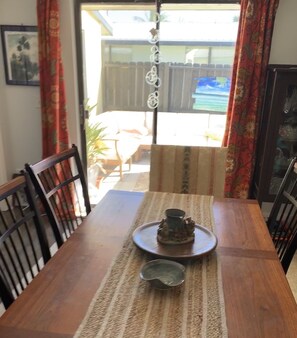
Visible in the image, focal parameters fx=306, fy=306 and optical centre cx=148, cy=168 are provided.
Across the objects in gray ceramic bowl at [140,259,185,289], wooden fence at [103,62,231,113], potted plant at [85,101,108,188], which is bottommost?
potted plant at [85,101,108,188]

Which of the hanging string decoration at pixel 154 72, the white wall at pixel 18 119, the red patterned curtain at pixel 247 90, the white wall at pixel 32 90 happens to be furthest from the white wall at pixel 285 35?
the white wall at pixel 18 119

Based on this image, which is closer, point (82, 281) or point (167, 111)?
point (82, 281)

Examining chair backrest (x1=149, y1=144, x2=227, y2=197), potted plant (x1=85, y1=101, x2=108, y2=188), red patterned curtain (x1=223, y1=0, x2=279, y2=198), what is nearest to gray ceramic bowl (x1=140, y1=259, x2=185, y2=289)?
chair backrest (x1=149, y1=144, x2=227, y2=197)

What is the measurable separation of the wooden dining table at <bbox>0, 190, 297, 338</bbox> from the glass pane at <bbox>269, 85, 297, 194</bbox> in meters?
1.26

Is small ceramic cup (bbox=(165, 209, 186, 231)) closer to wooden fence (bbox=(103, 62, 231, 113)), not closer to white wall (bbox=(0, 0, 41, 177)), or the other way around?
wooden fence (bbox=(103, 62, 231, 113))

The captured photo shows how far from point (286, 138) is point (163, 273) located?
1962 mm

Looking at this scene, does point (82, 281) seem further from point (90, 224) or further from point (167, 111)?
point (167, 111)

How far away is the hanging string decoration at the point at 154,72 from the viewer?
8.77 ft

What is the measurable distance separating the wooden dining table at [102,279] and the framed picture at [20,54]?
6.40 feet

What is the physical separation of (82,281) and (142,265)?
0.68 ft

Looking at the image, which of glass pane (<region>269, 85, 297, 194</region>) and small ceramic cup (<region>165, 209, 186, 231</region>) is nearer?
small ceramic cup (<region>165, 209, 186, 231</region>)

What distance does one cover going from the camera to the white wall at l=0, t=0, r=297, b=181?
2.46m

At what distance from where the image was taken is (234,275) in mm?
1030

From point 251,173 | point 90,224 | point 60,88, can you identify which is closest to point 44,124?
point 60,88
